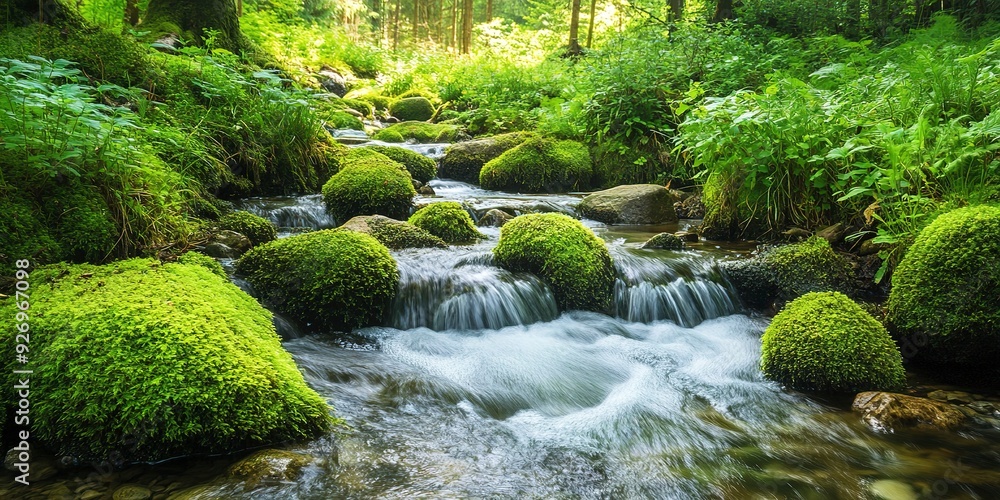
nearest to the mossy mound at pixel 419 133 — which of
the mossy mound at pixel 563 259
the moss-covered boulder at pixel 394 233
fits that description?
the moss-covered boulder at pixel 394 233

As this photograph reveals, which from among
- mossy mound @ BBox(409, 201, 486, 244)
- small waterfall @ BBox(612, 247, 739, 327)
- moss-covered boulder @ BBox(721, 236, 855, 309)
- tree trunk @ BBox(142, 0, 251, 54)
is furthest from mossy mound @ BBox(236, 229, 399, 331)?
tree trunk @ BBox(142, 0, 251, 54)

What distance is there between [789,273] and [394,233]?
4068 millimetres

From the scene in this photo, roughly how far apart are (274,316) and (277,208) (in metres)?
2.92

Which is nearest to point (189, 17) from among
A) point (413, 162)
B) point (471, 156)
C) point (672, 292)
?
point (413, 162)

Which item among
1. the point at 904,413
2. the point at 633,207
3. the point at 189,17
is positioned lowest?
the point at 904,413

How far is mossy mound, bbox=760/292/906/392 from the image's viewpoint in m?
3.97

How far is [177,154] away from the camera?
5.26 meters

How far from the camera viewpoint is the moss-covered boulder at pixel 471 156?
1055 cm

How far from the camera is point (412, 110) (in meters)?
16.3

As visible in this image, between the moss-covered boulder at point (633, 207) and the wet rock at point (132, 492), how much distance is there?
6613 mm

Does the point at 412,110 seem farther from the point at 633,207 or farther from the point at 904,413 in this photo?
the point at 904,413

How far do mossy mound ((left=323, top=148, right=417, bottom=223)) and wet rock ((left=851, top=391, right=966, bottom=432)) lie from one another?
17.6 feet

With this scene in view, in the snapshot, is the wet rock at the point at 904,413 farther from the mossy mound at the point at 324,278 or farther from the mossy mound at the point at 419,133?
the mossy mound at the point at 419,133

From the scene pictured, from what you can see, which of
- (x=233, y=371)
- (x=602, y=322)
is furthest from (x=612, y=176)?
(x=233, y=371)
